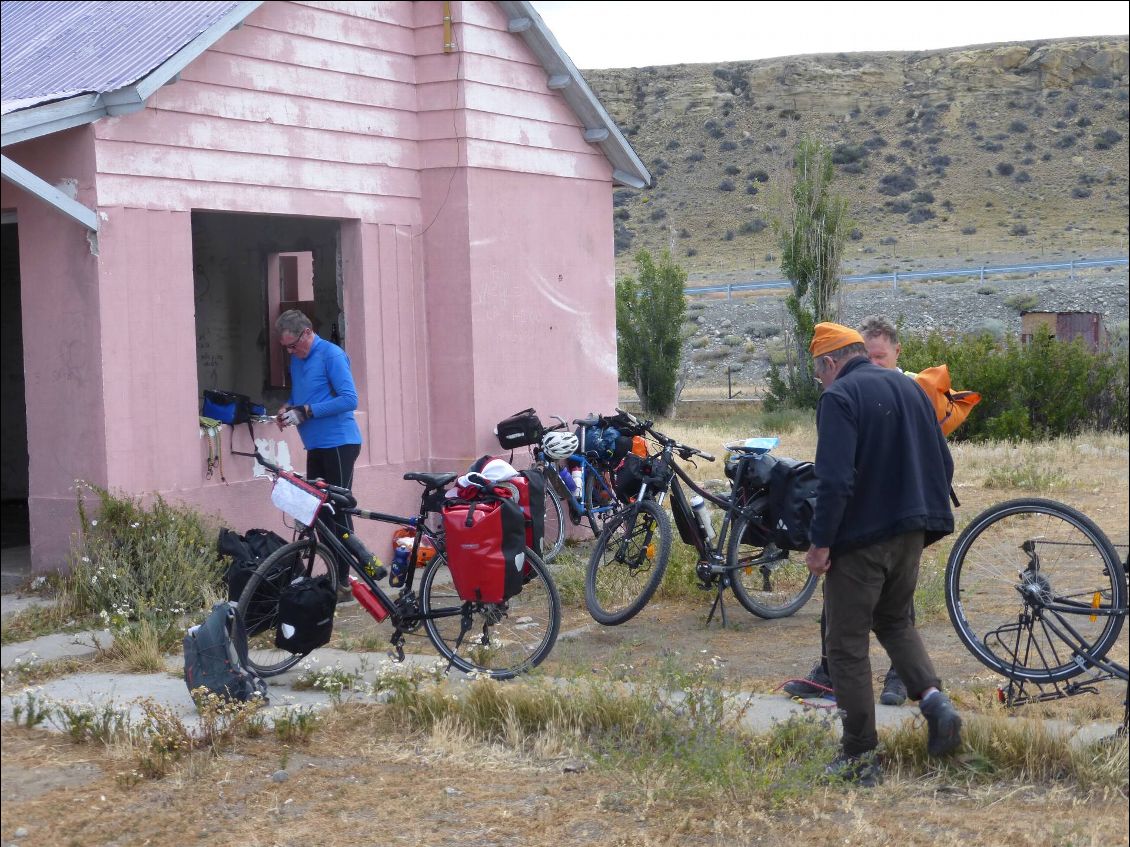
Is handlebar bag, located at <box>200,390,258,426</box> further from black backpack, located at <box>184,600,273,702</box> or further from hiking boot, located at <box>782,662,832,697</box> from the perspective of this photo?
hiking boot, located at <box>782,662,832,697</box>

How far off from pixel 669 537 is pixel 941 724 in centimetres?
304

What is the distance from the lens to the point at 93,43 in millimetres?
9445

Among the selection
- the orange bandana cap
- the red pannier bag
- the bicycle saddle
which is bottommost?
the red pannier bag

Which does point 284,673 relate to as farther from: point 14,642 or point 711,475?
point 711,475

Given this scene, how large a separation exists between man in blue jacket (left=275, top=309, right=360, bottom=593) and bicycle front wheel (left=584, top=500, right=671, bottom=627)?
1772 mm

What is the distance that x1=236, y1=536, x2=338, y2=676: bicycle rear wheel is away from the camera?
6.76 metres

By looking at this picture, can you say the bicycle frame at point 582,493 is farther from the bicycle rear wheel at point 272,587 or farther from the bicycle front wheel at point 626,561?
the bicycle rear wheel at point 272,587

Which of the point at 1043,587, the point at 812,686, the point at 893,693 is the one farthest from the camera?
the point at 812,686

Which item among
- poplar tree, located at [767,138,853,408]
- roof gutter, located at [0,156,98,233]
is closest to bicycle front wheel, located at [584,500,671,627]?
roof gutter, located at [0,156,98,233]

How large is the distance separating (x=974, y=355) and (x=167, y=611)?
1389 cm

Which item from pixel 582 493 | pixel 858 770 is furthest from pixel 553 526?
pixel 858 770

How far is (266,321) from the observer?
40.9 ft

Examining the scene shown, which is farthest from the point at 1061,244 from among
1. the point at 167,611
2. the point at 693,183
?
the point at 167,611

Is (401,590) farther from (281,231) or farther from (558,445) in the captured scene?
(281,231)
